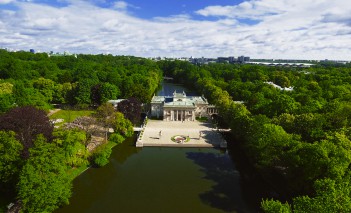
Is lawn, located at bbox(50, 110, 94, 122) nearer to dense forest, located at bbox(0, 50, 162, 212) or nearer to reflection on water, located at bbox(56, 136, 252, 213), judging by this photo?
dense forest, located at bbox(0, 50, 162, 212)

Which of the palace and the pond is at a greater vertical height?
the palace

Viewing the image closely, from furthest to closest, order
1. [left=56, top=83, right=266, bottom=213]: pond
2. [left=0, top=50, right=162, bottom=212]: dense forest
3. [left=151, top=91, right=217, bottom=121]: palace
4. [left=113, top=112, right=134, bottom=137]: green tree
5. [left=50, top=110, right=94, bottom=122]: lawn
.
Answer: [left=151, top=91, right=217, bottom=121]: palace
[left=50, top=110, right=94, bottom=122]: lawn
[left=113, top=112, right=134, bottom=137]: green tree
[left=56, top=83, right=266, bottom=213]: pond
[left=0, top=50, right=162, bottom=212]: dense forest

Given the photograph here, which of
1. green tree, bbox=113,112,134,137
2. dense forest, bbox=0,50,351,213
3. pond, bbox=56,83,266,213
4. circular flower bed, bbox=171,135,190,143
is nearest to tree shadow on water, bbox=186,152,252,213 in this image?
pond, bbox=56,83,266,213

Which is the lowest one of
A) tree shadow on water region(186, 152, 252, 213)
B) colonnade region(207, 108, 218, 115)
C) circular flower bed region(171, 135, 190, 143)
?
tree shadow on water region(186, 152, 252, 213)

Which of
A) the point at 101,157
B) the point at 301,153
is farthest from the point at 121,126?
the point at 301,153

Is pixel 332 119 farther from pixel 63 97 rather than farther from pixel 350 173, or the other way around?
pixel 63 97

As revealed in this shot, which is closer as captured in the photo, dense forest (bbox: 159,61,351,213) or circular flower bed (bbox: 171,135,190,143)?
dense forest (bbox: 159,61,351,213)

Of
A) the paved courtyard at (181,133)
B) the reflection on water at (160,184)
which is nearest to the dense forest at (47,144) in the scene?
the reflection on water at (160,184)

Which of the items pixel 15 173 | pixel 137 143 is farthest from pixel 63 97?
pixel 15 173
